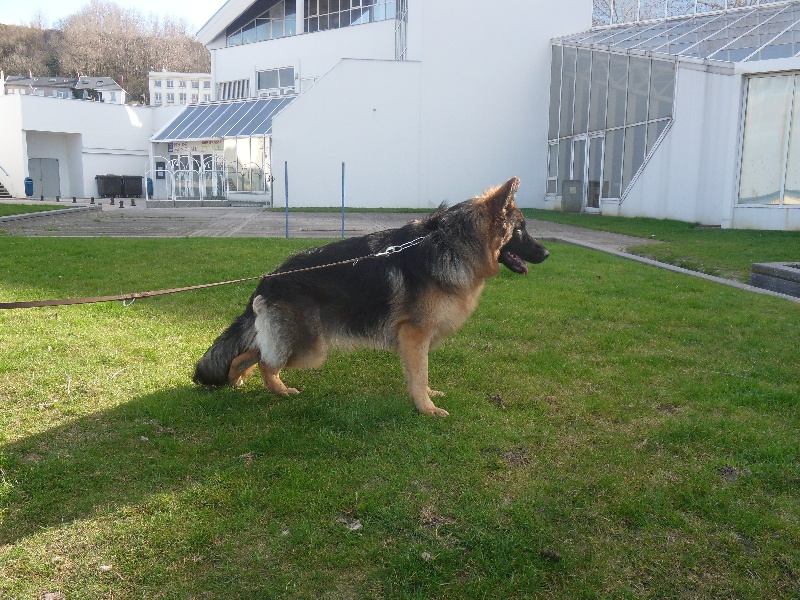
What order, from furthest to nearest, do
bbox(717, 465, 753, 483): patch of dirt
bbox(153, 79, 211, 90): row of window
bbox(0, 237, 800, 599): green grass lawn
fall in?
bbox(153, 79, 211, 90): row of window
bbox(717, 465, 753, 483): patch of dirt
bbox(0, 237, 800, 599): green grass lawn

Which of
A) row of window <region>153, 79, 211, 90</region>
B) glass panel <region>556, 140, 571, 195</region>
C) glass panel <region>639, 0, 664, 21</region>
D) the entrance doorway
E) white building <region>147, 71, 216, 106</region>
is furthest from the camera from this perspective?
row of window <region>153, 79, 211, 90</region>

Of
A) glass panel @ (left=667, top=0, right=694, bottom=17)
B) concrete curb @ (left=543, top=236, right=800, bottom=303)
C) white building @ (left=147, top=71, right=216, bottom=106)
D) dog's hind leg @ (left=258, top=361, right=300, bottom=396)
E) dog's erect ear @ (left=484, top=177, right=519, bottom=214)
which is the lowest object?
dog's hind leg @ (left=258, top=361, right=300, bottom=396)

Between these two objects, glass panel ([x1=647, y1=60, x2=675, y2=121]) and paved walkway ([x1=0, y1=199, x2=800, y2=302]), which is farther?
glass panel ([x1=647, y1=60, x2=675, y2=121])

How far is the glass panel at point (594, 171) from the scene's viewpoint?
30234 millimetres

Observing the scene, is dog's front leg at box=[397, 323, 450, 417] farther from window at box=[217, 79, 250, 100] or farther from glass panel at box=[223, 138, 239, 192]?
window at box=[217, 79, 250, 100]

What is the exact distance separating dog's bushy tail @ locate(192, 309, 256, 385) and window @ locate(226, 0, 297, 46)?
141ft

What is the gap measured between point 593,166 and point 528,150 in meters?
6.56

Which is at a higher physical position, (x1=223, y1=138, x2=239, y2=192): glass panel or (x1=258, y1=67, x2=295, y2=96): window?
(x1=258, y1=67, x2=295, y2=96): window

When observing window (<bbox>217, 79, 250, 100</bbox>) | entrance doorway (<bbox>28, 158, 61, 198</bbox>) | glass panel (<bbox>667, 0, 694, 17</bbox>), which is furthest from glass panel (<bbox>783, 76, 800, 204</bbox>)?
entrance doorway (<bbox>28, 158, 61, 198</bbox>)

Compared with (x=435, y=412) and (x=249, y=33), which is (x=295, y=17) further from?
(x=435, y=412)

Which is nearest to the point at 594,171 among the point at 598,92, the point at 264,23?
the point at 598,92

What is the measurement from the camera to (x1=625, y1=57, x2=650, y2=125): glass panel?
2622 cm

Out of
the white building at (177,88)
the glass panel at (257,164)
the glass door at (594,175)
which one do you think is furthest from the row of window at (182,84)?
the glass door at (594,175)

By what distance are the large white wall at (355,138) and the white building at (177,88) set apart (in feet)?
125
